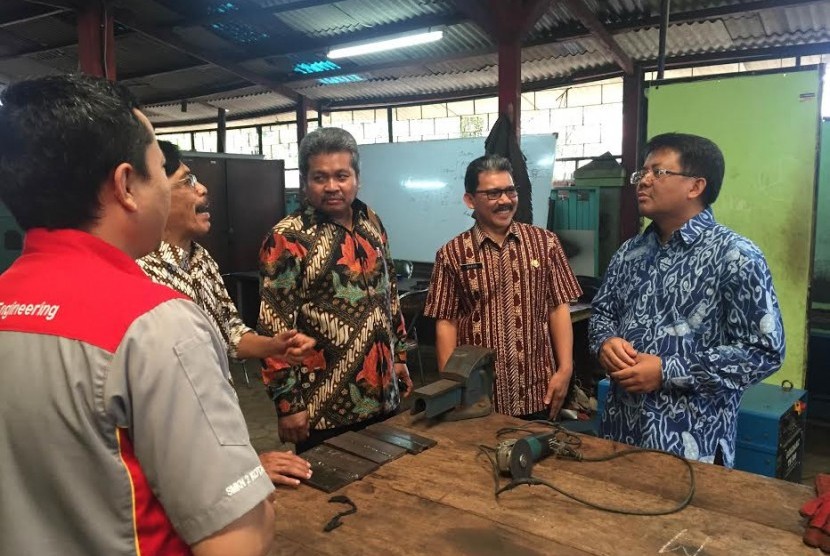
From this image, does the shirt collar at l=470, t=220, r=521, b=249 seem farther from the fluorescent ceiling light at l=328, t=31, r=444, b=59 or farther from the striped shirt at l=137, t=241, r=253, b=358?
the fluorescent ceiling light at l=328, t=31, r=444, b=59

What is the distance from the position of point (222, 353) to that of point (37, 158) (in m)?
0.31

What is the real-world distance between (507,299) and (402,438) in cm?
75

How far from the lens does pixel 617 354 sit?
1654mm

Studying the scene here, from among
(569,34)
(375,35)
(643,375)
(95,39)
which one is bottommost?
(643,375)

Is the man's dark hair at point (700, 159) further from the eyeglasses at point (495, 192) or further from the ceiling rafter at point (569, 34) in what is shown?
the ceiling rafter at point (569, 34)

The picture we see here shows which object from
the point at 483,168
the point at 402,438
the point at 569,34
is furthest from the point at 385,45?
the point at 402,438

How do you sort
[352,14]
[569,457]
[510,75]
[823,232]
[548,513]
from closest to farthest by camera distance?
1. [548,513]
2. [569,457]
3. [823,232]
4. [510,75]
5. [352,14]

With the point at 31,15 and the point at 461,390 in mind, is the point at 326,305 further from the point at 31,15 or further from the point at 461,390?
the point at 31,15

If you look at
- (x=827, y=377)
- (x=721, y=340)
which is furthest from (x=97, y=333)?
(x=827, y=377)

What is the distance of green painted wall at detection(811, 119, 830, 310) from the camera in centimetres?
389

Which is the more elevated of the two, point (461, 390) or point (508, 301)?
point (508, 301)

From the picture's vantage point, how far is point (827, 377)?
3.98 meters

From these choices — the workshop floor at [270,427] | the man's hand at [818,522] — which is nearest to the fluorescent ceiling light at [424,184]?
the workshop floor at [270,427]

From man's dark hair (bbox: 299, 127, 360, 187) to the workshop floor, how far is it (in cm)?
140
